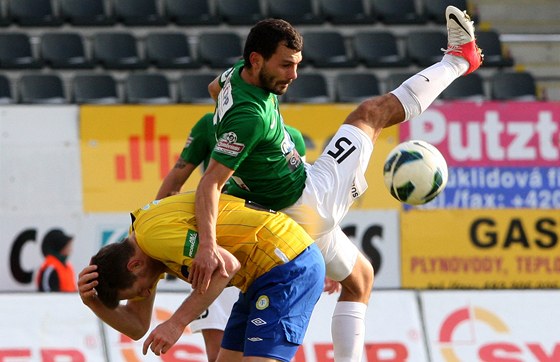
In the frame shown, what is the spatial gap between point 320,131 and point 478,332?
3.35 metres

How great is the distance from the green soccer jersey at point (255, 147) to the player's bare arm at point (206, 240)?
0.28 meters

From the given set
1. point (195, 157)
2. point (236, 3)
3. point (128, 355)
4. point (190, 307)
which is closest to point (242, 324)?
point (190, 307)

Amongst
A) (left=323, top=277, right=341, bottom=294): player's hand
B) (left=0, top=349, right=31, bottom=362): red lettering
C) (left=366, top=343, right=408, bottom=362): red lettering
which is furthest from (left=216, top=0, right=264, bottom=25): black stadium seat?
(left=323, top=277, right=341, bottom=294): player's hand

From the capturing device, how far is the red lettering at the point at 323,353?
7.94 m

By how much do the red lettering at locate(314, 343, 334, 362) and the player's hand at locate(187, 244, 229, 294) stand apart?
3146 millimetres

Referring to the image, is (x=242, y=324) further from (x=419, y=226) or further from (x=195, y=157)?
(x=419, y=226)

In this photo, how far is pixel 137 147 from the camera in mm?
→ 10805

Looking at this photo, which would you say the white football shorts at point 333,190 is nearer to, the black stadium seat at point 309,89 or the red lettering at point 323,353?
the red lettering at point 323,353

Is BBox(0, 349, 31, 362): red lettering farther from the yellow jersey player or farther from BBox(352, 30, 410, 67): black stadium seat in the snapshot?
BBox(352, 30, 410, 67): black stadium seat

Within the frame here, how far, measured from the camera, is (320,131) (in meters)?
11.0

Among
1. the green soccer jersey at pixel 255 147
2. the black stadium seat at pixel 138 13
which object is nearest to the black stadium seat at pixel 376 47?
the black stadium seat at pixel 138 13

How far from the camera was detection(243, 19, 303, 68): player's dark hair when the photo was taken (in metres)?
5.49

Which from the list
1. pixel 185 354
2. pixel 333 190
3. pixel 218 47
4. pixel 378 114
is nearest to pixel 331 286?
pixel 333 190

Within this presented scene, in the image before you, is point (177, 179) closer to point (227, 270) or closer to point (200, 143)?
point (200, 143)
